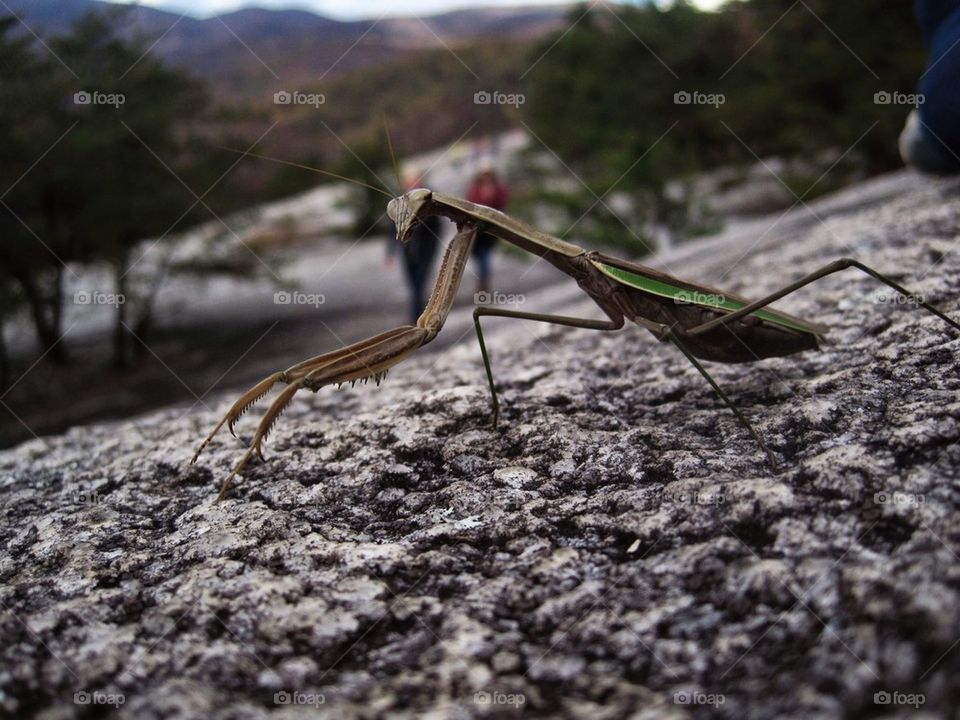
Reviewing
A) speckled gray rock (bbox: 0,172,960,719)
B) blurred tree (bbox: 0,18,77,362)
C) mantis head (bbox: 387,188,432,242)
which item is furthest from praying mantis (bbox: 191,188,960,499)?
blurred tree (bbox: 0,18,77,362)

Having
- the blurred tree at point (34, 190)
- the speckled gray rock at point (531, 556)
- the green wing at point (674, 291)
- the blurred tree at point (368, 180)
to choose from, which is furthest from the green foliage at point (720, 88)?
the blurred tree at point (34, 190)

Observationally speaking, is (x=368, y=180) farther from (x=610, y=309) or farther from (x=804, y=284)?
(x=804, y=284)

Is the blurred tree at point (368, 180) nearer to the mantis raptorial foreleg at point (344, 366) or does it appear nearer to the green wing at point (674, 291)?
the green wing at point (674, 291)

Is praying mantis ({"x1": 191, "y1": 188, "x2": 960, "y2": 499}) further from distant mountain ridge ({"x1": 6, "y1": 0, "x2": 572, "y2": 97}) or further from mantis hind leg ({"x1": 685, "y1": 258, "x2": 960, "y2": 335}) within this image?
distant mountain ridge ({"x1": 6, "y1": 0, "x2": 572, "y2": 97})

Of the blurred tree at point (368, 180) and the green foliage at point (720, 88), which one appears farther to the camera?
the blurred tree at point (368, 180)

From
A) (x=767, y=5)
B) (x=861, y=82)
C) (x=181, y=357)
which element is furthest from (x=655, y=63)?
(x=181, y=357)

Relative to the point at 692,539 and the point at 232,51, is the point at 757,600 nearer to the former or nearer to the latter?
the point at 692,539

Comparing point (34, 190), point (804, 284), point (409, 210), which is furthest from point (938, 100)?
point (34, 190)
